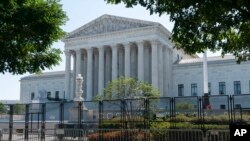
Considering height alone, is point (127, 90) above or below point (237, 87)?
below

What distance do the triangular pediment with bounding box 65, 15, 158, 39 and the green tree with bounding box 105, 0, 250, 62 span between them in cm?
7066

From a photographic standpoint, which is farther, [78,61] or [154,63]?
[78,61]

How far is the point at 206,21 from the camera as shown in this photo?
546 inches

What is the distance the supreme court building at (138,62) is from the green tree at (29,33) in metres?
66.1

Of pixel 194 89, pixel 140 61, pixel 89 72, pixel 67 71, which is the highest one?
pixel 140 61

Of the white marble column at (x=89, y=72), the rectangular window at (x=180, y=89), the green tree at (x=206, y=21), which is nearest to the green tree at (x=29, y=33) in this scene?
the green tree at (x=206, y=21)

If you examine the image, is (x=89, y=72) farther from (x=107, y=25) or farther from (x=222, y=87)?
(x=222, y=87)

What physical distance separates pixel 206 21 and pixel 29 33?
8853 millimetres

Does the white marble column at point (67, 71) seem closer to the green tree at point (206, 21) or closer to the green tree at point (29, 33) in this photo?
the green tree at point (29, 33)

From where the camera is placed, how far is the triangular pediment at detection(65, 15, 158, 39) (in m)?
88.4

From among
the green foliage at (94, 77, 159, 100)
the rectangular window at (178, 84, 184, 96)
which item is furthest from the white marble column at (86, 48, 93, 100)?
the green foliage at (94, 77, 159, 100)

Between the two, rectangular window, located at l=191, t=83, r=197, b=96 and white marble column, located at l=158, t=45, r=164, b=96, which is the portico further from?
rectangular window, located at l=191, t=83, r=197, b=96

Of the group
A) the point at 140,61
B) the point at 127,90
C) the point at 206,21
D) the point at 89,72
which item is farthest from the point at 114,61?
the point at 206,21

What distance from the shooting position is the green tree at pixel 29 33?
17.8 metres
